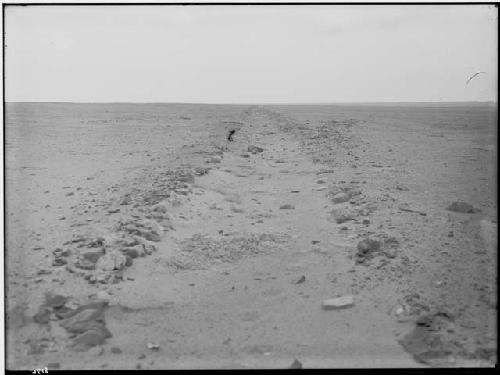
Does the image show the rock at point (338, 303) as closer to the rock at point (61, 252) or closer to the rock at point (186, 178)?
the rock at point (61, 252)

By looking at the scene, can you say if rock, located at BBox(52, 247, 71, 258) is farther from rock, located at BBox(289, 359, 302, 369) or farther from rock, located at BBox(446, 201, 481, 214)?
rock, located at BBox(446, 201, 481, 214)

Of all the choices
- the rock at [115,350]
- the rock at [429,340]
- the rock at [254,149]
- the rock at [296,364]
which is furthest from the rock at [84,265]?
the rock at [254,149]

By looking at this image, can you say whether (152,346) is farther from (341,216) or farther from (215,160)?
(215,160)

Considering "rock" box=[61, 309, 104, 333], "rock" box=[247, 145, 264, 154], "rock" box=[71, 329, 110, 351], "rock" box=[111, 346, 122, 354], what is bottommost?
"rock" box=[111, 346, 122, 354]

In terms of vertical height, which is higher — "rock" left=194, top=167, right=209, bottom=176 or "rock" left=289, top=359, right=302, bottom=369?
"rock" left=194, top=167, right=209, bottom=176

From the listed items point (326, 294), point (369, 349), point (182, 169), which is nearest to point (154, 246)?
point (326, 294)

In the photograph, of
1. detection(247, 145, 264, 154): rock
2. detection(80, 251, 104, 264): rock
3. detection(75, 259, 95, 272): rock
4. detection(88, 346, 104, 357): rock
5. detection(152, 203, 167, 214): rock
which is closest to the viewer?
detection(88, 346, 104, 357): rock

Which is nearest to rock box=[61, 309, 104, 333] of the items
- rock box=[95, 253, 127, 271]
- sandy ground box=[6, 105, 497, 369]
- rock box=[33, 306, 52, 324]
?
sandy ground box=[6, 105, 497, 369]
